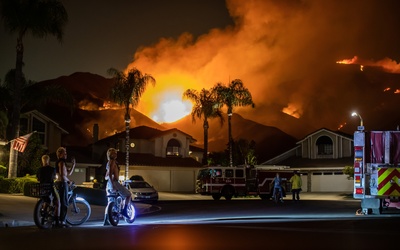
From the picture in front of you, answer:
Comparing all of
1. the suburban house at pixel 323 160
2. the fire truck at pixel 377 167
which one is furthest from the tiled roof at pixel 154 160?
the fire truck at pixel 377 167

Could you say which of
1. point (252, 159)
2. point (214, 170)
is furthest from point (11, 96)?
point (252, 159)

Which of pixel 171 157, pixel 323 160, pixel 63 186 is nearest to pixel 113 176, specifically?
pixel 63 186

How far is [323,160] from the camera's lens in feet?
188

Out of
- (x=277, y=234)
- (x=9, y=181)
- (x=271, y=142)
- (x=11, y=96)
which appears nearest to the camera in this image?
(x=277, y=234)

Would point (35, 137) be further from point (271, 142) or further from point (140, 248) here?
point (271, 142)

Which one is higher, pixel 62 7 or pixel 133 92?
pixel 62 7

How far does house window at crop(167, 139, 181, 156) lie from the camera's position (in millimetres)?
59031

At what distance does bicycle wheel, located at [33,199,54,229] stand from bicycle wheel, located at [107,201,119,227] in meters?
1.41

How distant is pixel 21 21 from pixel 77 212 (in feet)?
75.6

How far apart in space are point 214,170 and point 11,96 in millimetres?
14853

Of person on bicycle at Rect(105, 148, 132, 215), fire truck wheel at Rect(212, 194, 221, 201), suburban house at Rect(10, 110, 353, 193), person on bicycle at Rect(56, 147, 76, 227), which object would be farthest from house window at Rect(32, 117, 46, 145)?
person on bicycle at Rect(105, 148, 132, 215)

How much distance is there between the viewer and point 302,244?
10.6 m

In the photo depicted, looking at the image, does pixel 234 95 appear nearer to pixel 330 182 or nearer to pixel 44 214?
pixel 330 182

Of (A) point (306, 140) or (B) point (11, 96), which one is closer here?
(B) point (11, 96)
